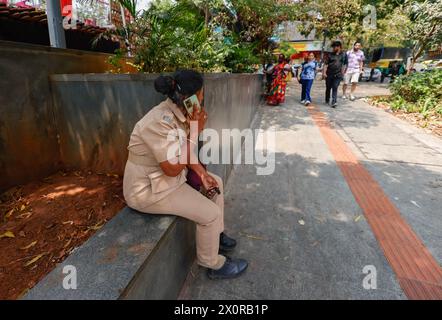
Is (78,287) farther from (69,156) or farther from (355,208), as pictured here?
(355,208)

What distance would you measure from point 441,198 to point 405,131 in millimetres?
3675

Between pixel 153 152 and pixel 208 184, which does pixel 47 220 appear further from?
pixel 208 184

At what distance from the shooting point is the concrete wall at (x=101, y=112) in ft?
8.92

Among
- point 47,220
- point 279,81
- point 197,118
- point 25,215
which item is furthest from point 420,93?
point 25,215

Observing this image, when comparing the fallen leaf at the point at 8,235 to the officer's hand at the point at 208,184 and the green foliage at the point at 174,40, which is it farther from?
the green foliage at the point at 174,40

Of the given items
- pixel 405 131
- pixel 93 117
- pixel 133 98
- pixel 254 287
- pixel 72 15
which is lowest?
pixel 254 287

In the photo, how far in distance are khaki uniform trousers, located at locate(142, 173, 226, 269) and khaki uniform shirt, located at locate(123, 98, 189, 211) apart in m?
0.06

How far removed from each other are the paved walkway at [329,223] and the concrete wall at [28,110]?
202 cm

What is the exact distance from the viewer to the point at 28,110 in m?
2.74

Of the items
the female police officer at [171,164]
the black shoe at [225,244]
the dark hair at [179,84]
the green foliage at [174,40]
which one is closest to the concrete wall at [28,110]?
the green foliage at [174,40]

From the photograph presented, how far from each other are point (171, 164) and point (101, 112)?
1591mm

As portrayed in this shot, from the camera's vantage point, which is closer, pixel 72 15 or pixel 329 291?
pixel 329 291

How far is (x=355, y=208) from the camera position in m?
3.24
